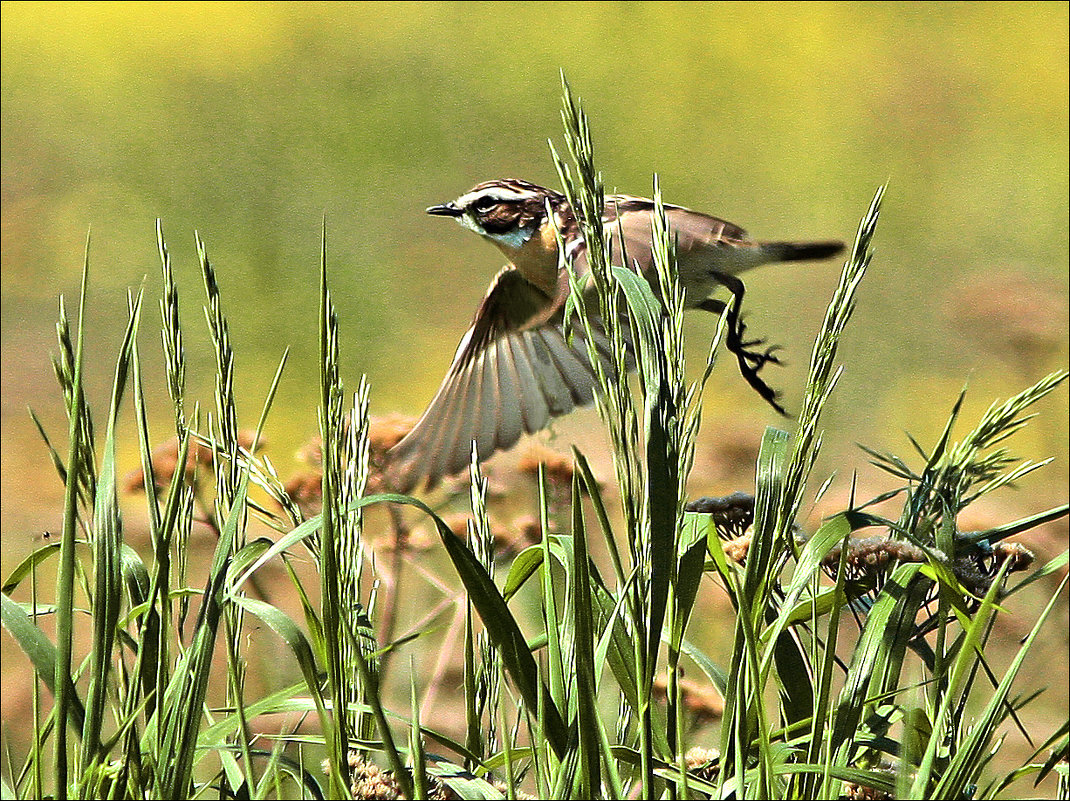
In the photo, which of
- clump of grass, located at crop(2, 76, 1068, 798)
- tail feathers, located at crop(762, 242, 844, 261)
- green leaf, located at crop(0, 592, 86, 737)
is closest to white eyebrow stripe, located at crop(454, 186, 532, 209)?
tail feathers, located at crop(762, 242, 844, 261)

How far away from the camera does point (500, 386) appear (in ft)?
3.91

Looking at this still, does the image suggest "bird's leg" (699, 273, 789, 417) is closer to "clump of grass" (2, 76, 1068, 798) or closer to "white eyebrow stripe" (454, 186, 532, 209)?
"clump of grass" (2, 76, 1068, 798)

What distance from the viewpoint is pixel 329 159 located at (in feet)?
9.22

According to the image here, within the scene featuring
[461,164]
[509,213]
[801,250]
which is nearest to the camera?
[801,250]

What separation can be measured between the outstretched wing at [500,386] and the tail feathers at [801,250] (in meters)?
0.16

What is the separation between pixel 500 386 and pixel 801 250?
319mm

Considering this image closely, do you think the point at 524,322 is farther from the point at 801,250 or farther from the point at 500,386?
the point at 801,250

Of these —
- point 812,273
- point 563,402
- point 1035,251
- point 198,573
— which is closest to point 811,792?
point 563,402

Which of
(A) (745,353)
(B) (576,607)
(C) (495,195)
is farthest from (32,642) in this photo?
(C) (495,195)

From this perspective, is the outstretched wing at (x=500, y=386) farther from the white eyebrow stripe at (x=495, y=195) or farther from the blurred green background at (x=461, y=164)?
the blurred green background at (x=461, y=164)

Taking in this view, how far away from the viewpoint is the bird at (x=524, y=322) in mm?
985

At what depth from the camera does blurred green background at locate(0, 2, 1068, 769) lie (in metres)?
2.51

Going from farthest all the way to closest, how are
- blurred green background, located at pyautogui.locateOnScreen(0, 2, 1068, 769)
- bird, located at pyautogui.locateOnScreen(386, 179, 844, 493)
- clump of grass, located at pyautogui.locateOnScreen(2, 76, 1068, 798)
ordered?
blurred green background, located at pyautogui.locateOnScreen(0, 2, 1068, 769)
bird, located at pyautogui.locateOnScreen(386, 179, 844, 493)
clump of grass, located at pyautogui.locateOnScreen(2, 76, 1068, 798)

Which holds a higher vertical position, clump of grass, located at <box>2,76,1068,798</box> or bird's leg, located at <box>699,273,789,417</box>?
bird's leg, located at <box>699,273,789,417</box>
